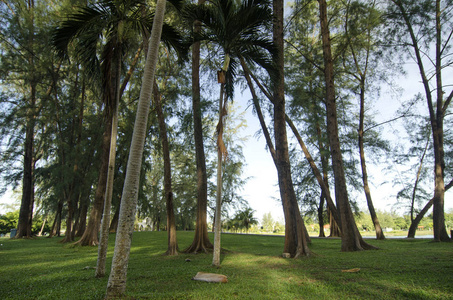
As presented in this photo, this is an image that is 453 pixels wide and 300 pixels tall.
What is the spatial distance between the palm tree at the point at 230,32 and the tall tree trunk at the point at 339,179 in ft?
15.6

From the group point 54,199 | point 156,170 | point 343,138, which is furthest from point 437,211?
point 156,170

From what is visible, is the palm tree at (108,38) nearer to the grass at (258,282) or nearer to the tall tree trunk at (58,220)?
the grass at (258,282)

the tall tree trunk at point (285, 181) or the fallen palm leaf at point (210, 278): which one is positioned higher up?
the tall tree trunk at point (285, 181)

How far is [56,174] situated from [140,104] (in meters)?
14.5

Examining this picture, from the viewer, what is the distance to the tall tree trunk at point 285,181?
24.5 feet

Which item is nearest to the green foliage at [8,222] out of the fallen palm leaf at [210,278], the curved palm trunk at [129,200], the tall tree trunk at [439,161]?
the fallen palm leaf at [210,278]

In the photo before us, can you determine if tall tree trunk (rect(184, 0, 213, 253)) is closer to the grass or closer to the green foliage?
the grass

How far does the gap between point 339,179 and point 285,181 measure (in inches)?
113

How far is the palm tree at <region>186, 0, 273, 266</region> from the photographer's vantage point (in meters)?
6.09

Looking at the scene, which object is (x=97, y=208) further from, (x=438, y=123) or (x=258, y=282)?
(x=438, y=123)

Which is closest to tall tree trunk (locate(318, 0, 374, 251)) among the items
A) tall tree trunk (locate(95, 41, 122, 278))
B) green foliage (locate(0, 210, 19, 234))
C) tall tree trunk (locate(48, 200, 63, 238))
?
tall tree trunk (locate(95, 41, 122, 278))

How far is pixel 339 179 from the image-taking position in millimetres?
9641

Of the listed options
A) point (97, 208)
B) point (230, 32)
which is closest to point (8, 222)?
point (97, 208)

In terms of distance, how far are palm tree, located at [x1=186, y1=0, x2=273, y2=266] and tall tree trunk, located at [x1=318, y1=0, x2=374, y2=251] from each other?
15.6ft
